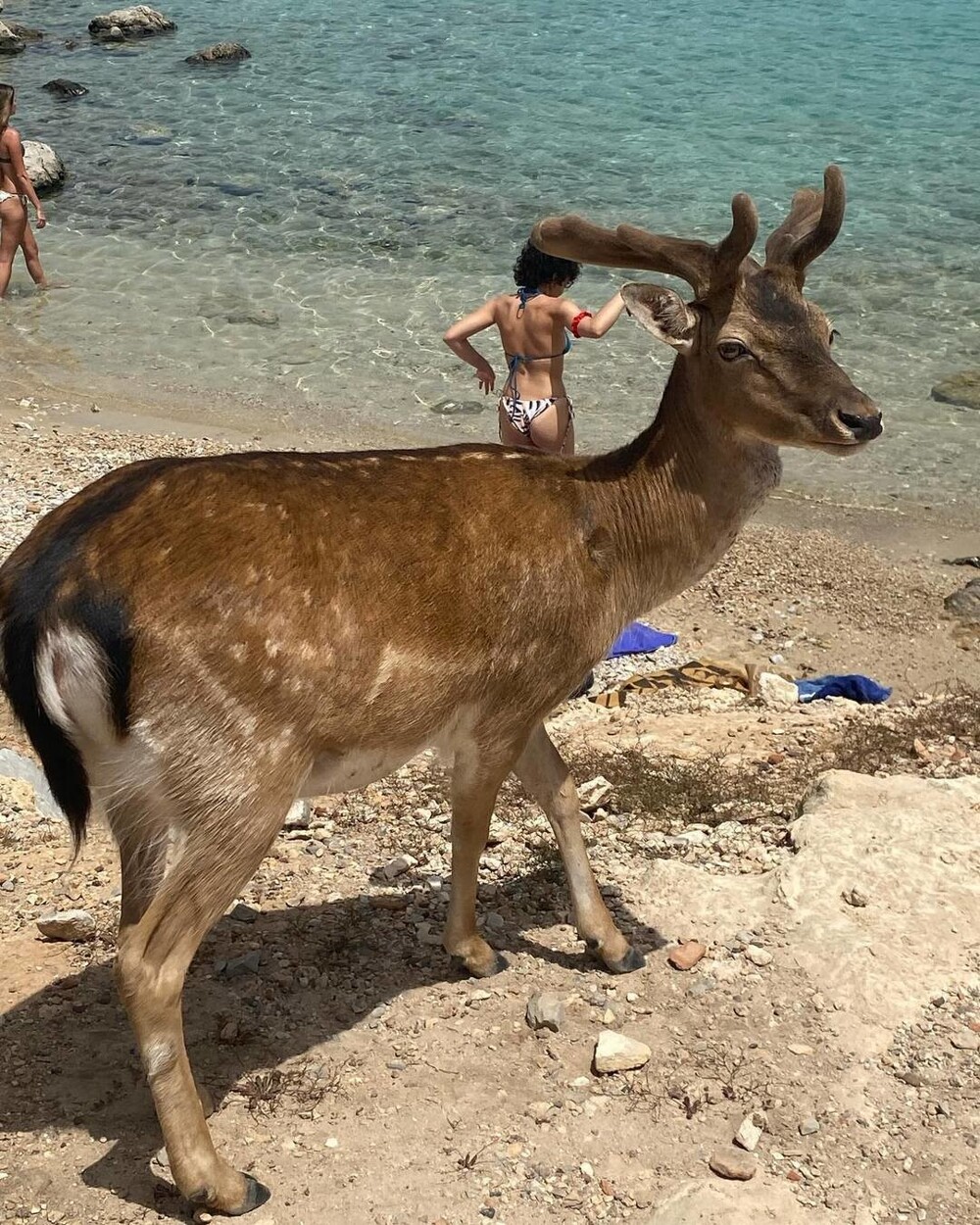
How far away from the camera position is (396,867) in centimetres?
630

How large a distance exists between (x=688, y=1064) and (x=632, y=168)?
19.9 metres

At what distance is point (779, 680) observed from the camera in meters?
9.28

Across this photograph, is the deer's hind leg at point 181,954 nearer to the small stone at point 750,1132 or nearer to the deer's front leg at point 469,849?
the deer's front leg at point 469,849

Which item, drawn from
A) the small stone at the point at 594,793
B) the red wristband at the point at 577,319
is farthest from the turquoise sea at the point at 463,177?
Result: the small stone at the point at 594,793

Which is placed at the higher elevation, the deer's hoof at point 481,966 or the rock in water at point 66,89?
the deer's hoof at point 481,966

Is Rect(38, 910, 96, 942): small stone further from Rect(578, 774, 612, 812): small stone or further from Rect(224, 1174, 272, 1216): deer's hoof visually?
Rect(578, 774, 612, 812): small stone

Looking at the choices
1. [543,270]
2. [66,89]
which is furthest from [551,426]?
[66,89]

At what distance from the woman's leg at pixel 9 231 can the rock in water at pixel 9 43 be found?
17407 millimetres

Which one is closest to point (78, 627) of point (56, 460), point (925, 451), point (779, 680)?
point (779, 680)

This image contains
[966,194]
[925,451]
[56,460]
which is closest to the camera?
[56,460]

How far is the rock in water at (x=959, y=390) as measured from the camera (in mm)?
14938

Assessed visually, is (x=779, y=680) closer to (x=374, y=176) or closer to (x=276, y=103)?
(x=374, y=176)

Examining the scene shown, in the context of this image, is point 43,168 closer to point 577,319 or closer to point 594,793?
point 577,319

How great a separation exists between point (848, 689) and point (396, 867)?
13.7 ft
